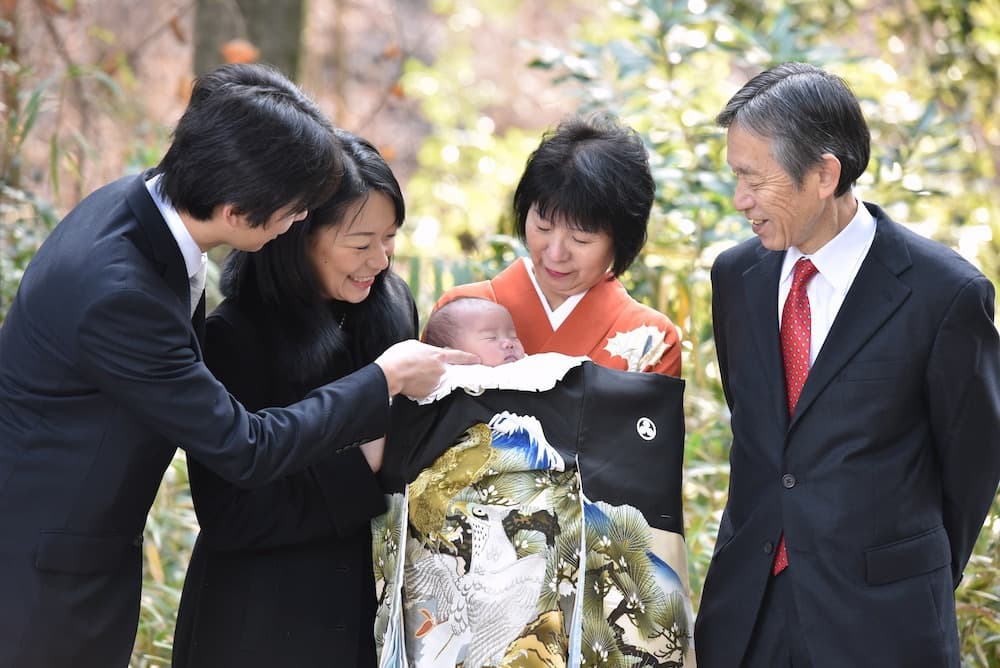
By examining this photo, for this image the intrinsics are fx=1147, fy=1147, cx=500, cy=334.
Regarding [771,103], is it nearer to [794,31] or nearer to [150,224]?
[150,224]

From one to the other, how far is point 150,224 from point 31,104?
201 cm

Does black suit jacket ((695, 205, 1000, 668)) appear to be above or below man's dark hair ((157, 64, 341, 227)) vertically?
below

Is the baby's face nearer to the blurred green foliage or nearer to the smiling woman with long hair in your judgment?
the smiling woman with long hair

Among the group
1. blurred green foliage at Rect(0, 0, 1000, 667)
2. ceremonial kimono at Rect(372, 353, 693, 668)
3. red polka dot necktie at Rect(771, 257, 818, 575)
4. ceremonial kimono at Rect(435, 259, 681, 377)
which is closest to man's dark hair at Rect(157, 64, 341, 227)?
ceremonial kimono at Rect(372, 353, 693, 668)

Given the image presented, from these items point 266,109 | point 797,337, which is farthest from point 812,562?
point 266,109

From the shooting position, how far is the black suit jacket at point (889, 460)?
6.44 ft

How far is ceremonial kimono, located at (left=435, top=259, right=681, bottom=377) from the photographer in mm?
2287

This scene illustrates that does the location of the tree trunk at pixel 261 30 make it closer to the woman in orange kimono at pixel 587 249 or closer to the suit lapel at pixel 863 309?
the woman in orange kimono at pixel 587 249

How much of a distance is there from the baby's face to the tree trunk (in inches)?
108

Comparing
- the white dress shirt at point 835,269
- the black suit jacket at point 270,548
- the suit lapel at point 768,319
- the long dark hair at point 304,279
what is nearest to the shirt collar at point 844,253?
the white dress shirt at point 835,269

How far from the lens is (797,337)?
2.12 metres

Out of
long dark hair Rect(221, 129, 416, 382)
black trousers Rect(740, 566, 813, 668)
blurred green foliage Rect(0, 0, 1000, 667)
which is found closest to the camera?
black trousers Rect(740, 566, 813, 668)

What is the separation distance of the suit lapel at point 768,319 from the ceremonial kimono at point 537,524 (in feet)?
0.64

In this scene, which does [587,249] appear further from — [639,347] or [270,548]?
[270,548]
